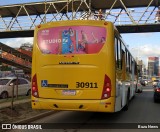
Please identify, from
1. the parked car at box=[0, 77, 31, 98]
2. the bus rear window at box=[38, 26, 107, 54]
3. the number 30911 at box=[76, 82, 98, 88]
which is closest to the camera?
the number 30911 at box=[76, 82, 98, 88]

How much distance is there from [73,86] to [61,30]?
1.88 metres

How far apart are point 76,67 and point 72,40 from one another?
90 cm

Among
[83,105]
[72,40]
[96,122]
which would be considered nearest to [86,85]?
[83,105]

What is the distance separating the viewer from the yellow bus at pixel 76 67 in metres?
11.4

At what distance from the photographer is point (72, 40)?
11.8 m

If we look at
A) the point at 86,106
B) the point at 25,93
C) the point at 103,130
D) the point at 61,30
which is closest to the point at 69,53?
the point at 61,30

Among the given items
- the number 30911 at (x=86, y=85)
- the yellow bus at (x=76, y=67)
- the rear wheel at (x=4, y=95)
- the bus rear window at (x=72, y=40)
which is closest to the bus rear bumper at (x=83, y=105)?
the yellow bus at (x=76, y=67)

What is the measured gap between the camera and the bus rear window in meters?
11.6

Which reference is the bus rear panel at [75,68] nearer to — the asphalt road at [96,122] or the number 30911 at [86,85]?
the number 30911 at [86,85]

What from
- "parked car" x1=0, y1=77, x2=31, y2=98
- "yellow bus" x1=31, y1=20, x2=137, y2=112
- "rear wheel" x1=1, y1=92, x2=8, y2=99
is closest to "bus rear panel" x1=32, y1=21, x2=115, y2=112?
"yellow bus" x1=31, y1=20, x2=137, y2=112

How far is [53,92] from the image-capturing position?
1173cm

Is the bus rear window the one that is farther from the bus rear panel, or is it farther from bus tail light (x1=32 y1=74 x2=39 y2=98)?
bus tail light (x1=32 y1=74 x2=39 y2=98)

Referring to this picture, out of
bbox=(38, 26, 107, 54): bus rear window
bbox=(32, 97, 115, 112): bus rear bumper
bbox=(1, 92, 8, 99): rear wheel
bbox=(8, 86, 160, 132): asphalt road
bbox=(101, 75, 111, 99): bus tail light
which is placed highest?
bbox=(38, 26, 107, 54): bus rear window

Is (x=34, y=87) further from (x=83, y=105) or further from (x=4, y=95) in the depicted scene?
(x=4, y=95)
